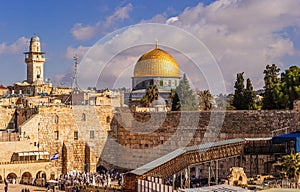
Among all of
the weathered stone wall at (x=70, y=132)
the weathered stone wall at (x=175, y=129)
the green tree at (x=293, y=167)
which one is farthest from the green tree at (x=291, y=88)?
the green tree at (x=293, y=167)

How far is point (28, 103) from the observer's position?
143 feet

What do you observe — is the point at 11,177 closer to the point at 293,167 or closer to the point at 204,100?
the point at 293,167

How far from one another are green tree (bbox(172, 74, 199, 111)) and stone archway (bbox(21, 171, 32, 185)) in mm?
16724

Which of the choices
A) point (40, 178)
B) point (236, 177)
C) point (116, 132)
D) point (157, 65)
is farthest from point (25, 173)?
point (157, 65)

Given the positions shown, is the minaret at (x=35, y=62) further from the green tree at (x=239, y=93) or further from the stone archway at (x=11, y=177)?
A: the stone archway at (x=11, y=177)

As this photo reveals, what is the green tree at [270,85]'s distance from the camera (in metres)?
39.7

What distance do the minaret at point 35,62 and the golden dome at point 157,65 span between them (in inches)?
465

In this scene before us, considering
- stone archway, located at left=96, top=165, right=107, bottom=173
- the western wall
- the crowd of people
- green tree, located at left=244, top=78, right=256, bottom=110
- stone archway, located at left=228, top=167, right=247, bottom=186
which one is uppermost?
green tree, located at left=244, top=78, right=256, bottom=110

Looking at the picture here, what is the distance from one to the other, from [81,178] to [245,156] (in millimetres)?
10846

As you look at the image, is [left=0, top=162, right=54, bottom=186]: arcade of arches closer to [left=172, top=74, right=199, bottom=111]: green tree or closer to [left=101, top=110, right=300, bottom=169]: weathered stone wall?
[left=101, top=110, right=300, bottom=169]: weathered stone wall

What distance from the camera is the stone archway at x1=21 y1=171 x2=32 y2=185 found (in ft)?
102

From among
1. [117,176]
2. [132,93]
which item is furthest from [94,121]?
[132,93]

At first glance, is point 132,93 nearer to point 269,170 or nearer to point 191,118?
point 191,118

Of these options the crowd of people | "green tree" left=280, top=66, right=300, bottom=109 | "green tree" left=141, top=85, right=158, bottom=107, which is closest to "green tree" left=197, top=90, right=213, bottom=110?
"green tree" left=141, top=85, right=158, bottom=107
